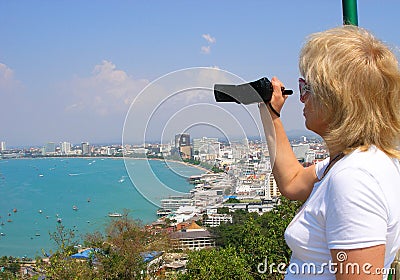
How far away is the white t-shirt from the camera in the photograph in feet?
2.57

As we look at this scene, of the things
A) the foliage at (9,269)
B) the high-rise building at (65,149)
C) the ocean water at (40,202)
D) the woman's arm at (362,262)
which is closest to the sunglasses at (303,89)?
the woman's arm at (362,262)

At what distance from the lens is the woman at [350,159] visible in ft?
2.59

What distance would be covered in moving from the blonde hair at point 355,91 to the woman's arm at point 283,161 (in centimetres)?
30

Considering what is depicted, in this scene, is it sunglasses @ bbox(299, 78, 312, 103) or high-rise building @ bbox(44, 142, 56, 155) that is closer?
sunglasses @ bbox(299, 78, 312, 103)

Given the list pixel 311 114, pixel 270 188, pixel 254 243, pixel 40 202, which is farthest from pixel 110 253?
pixel 40 202

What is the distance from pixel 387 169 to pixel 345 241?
0.53ft

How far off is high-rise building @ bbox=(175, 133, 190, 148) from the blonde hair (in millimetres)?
696

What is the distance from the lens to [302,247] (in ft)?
2.91

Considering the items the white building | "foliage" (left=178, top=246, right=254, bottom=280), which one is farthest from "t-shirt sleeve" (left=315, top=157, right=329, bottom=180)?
"foliage" (left=178, top=246, right=254, bottom=280)

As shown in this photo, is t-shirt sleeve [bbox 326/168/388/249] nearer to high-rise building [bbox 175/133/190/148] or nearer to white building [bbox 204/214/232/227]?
high-rise building [bbox 175/133/190/148]

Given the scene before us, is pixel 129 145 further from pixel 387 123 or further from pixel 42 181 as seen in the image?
pixel 42 181

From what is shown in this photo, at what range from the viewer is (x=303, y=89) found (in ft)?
3.13

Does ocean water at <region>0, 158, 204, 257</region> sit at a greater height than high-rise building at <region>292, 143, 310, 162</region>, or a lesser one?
lesser

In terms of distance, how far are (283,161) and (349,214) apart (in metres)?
0.46
